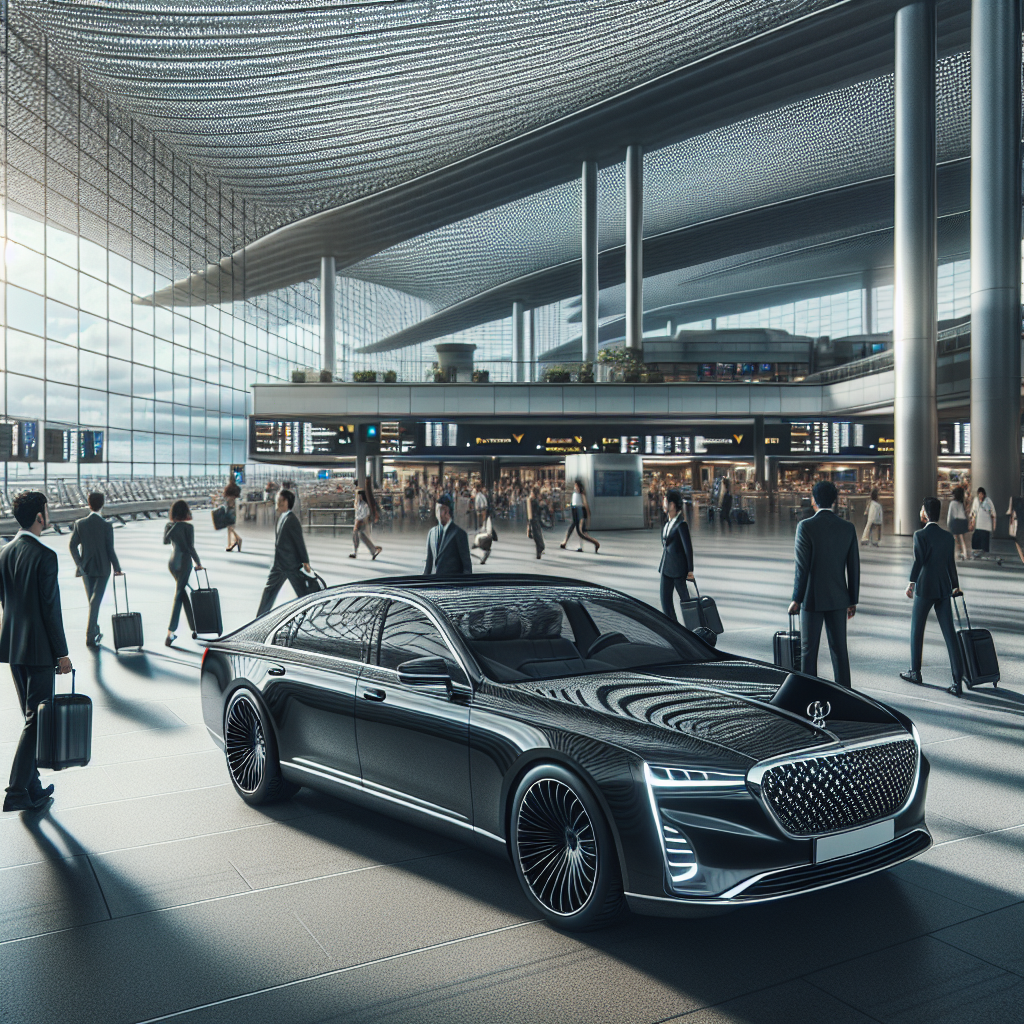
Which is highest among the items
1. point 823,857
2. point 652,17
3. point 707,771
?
point 652,17

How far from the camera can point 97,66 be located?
3350cm

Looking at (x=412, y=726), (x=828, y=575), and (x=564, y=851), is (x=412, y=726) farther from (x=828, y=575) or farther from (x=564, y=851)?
(x=828, y=575)

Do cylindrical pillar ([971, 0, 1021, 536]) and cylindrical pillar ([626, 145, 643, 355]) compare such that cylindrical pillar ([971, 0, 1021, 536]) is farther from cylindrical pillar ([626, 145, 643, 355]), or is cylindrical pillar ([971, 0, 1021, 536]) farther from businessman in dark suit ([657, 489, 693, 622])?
businessman in dark suit ([657, 489, 693, 622])

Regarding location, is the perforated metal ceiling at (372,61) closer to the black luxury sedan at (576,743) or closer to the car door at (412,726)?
the black luxury sedan at (576,743)

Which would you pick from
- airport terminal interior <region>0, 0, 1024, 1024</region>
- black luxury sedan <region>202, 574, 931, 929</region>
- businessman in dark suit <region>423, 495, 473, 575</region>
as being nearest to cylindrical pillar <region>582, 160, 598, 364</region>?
airport terminal interior <region>0, 0, 1024, 1024</region>

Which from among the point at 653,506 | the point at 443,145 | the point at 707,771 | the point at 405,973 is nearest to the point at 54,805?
the point at 405,973

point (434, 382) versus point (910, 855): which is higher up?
point (434, 382)

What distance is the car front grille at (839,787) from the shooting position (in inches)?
134

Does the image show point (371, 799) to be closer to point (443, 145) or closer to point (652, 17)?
point (652, 17)

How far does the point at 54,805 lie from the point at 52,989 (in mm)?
2256

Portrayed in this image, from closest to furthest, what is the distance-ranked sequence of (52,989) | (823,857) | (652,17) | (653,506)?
1. (52,989)
2. (823,857)
3. (652,17)
4. (653,506)

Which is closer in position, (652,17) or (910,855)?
(910,855)

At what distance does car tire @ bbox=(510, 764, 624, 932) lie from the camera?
3.48 metres

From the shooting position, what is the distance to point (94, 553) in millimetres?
10031
